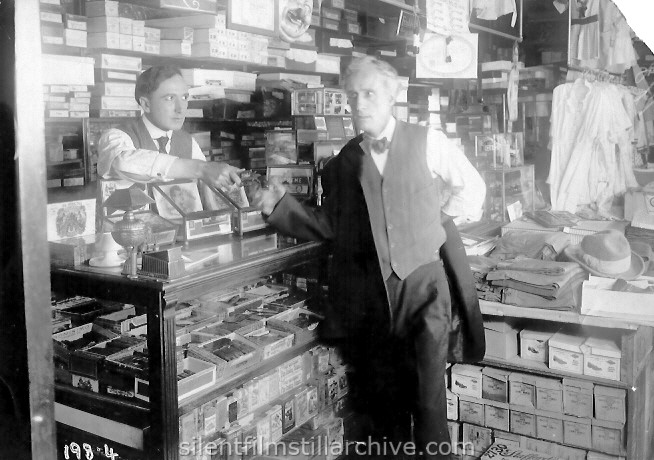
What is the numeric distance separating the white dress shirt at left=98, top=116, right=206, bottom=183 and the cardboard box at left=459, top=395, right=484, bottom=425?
1698 millimetres

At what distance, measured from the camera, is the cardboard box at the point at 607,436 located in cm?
289

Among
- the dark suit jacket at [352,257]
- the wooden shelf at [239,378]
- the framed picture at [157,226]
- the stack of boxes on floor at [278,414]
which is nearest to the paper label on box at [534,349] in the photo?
the dark suit jacket at [352,257]

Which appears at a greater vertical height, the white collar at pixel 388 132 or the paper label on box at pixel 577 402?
the white collar at pixel 388 132

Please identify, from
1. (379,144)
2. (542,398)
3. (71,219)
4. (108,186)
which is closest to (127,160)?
(108,186)

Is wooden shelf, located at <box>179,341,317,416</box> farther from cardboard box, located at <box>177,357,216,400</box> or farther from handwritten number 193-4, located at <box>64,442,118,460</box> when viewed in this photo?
handwritten number 193-4, located at <box>64,442,118,460</box>

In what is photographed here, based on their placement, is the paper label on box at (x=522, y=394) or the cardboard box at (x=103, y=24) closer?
the paper label on box at (x=522, y=394)

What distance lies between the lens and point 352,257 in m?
2.81

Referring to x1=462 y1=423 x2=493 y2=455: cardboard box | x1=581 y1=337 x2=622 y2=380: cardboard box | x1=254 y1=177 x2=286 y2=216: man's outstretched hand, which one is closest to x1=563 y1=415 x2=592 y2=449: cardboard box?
x1=581 y1=337 x2=622 y2=380: cardboard box

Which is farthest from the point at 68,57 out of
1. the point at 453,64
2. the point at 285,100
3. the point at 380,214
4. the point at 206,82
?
the point at 453,64

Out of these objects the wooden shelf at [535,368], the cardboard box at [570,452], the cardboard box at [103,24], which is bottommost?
the cardboard box at [570,452]

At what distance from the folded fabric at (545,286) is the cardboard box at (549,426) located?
20.4 inches

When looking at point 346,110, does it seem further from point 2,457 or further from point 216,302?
point 2,457

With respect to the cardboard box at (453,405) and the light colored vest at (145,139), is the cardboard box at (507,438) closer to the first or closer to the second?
the cardboard box at (453,405)

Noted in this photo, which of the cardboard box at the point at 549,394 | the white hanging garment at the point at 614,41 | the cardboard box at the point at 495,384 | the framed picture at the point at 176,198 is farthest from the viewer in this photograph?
the white hanging garment at the point at 614,41
